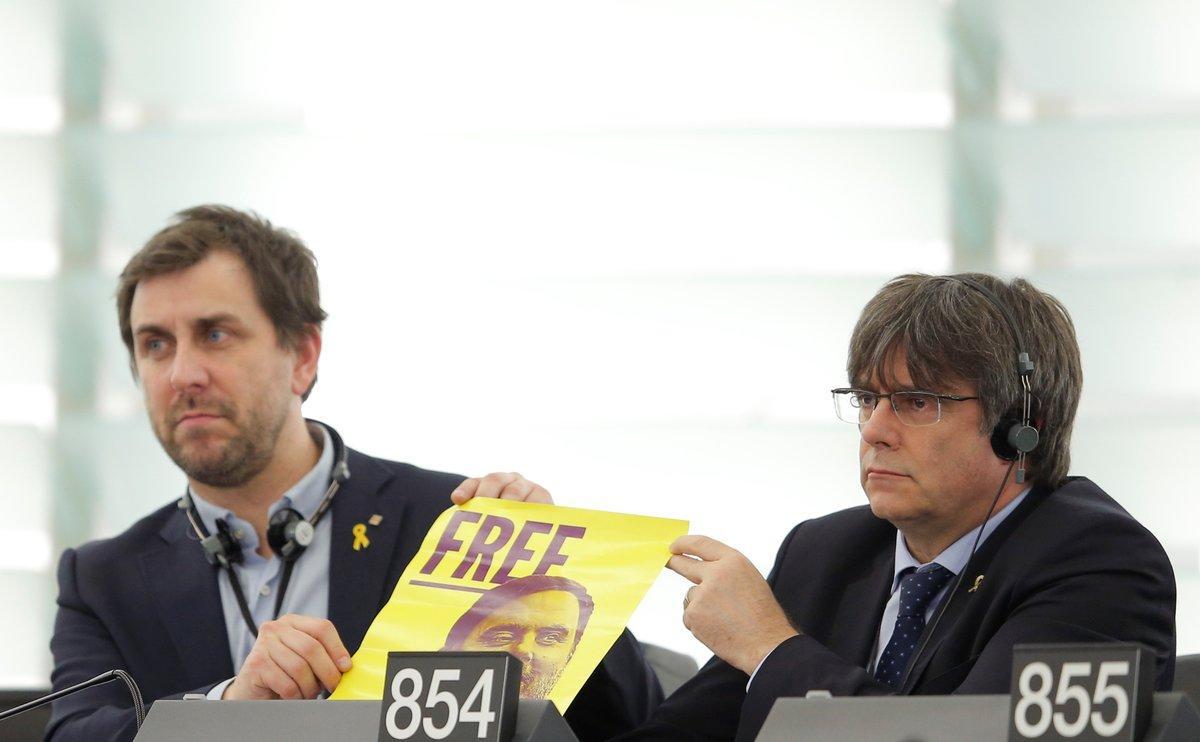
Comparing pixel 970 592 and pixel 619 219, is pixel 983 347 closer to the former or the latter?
pixel 970 592

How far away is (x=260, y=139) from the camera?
15.8 feet

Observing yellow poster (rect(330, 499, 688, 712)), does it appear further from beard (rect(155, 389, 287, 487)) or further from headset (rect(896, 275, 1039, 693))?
beard (rect(155, 389, 287, 487))

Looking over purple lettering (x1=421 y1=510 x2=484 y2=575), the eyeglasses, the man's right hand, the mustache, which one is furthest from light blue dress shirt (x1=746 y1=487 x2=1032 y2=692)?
the mustache

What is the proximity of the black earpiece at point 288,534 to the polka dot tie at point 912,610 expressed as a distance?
129 cm

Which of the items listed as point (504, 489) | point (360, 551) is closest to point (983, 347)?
point (504, 489)

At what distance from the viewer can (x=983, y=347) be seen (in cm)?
250

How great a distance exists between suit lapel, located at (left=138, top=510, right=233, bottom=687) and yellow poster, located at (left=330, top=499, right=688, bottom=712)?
0.74 meters

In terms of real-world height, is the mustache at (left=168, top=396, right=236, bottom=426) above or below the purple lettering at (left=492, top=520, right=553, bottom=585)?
above

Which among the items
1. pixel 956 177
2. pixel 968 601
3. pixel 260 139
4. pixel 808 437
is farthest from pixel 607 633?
pixel 260 139

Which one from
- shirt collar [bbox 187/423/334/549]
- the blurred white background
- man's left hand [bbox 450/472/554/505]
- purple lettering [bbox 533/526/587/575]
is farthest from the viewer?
the blurred white background

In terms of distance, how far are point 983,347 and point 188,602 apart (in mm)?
1735

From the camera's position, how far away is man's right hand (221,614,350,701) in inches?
94.6

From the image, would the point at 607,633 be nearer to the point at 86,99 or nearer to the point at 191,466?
the point at 191,466

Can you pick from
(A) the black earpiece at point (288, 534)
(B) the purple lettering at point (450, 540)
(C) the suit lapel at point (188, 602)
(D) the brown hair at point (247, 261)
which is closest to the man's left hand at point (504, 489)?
(B) the purple lettering at point (450, 540)
